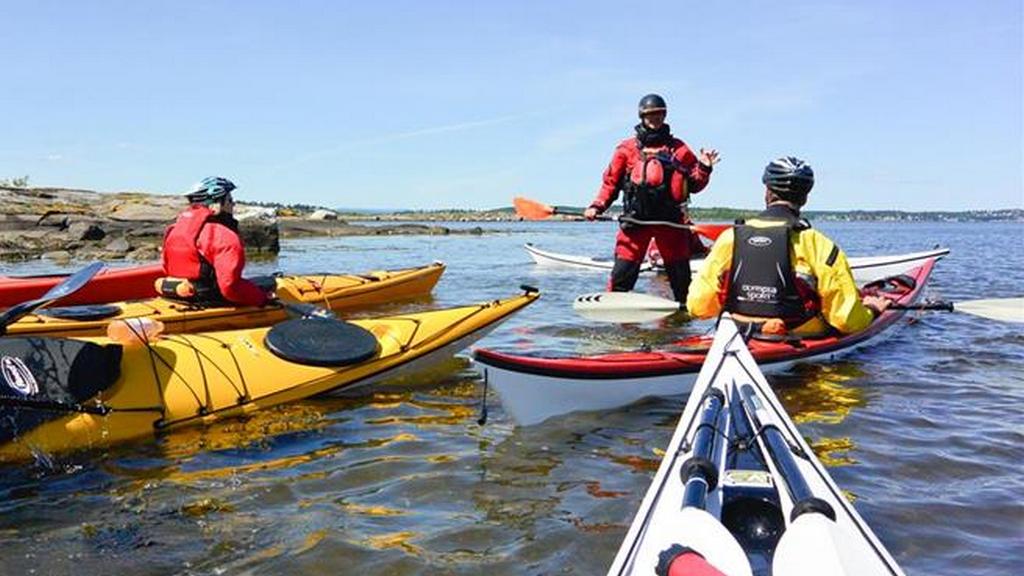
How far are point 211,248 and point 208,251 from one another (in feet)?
0.22

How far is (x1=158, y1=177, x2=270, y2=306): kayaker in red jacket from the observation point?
5.96m

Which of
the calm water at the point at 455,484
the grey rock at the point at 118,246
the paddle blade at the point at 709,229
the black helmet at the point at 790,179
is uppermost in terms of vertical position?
the black helmet at the point at 790,179

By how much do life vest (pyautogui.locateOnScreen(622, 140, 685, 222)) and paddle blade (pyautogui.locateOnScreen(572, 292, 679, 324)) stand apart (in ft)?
2.56

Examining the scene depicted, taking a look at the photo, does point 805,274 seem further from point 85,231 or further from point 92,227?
point 92,227

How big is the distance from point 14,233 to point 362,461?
20.0 meters

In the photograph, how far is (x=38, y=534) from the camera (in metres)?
3.20

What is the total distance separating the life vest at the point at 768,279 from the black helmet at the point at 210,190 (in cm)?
366

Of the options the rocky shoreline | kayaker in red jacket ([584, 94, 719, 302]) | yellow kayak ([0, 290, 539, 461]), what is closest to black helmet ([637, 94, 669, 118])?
kayaker in red jacket ([584, 94, 719, 302])

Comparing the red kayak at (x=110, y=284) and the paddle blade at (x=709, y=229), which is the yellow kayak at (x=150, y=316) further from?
the paddle blade at (x=709, y=229)

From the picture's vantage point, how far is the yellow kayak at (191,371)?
392 centimetres

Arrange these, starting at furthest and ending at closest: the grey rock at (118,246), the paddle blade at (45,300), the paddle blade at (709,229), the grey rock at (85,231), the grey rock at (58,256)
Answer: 1. the grey rock at (85,231)
2. the grey rock at (118,246)
3. the grey rock at (58,256)
4. the paddle blade at (709,229)
5. the paddle blade at (45,300)

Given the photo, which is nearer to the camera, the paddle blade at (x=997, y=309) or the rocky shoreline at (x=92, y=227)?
the paddle blade at (x=997, y=309)

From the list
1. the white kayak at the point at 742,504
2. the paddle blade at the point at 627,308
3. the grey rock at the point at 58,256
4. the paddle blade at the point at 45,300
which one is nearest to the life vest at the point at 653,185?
the paddle blade at the point at 627,308

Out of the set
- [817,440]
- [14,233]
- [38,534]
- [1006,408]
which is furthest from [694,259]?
[14,233]
